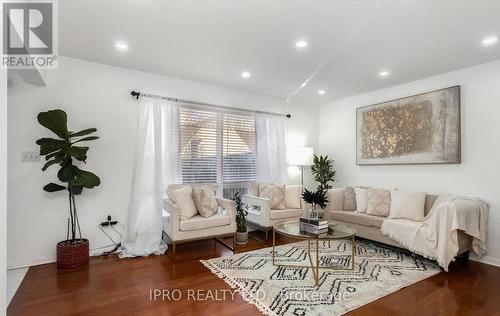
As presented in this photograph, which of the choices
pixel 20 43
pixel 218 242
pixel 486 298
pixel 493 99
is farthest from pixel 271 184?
pixel 20 43

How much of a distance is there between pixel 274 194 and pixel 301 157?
1.05m

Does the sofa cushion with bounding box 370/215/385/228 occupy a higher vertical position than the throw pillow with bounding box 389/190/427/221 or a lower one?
lower

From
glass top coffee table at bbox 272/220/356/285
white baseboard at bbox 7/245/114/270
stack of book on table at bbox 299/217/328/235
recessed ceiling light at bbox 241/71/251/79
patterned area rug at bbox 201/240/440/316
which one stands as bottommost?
patterned area rug at bbox 201/240/440/316

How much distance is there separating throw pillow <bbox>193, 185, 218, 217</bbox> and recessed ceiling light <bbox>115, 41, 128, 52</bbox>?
76.3 inches

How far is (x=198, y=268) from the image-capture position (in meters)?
2.99

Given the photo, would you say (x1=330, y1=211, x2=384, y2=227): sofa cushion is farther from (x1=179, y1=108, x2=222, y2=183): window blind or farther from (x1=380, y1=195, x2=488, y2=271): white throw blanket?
(x1=179, y1=108, x2=222, y2=183): window blind

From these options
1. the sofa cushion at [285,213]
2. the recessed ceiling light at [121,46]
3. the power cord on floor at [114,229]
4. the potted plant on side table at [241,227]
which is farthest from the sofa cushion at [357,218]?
the recessed ceiling light at [121,46]

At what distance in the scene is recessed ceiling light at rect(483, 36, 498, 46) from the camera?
2689 mm

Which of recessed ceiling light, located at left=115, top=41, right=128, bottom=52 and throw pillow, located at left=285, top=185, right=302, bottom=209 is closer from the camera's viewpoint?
recessed ceiling light, located at left=115, top=41, right=128, bottom=52

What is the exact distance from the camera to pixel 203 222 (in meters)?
3.39

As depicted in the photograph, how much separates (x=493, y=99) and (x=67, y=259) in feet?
17.8

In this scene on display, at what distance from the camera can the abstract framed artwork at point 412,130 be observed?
11.8 ft

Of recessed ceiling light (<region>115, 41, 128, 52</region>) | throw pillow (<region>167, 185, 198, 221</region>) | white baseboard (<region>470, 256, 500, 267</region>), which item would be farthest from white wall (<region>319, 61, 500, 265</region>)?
recessed ceiling light (<region>115, 41, 128, 52</region>)

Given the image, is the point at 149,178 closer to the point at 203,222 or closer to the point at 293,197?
the point at 203,222
